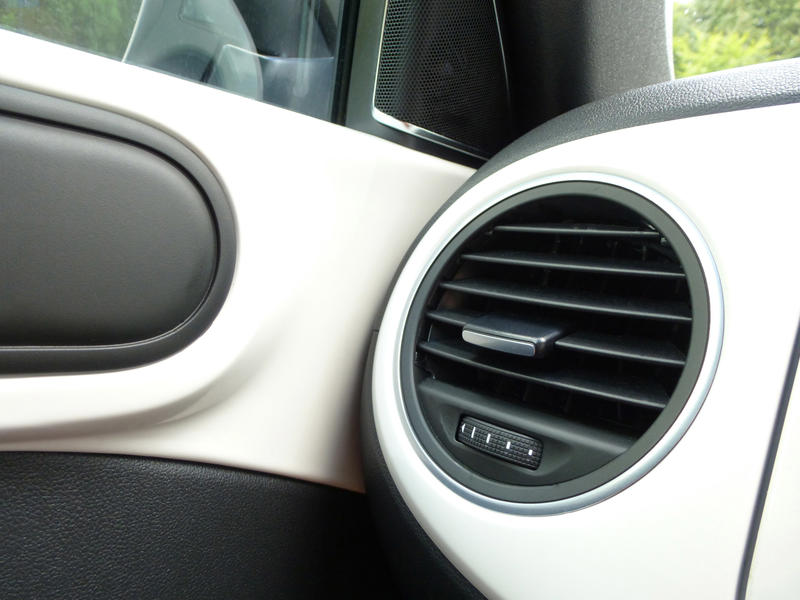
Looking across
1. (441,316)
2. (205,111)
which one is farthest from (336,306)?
(205,111)

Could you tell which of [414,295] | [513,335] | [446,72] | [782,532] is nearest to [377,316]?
[414,295]

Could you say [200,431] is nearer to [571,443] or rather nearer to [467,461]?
[467,461]

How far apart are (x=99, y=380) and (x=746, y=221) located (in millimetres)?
643

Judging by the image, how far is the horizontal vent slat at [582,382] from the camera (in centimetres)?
53

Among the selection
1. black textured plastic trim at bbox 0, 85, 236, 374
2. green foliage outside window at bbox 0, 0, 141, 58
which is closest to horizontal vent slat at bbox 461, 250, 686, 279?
black textured plastic trim at bbox 0, 85, 236, 374

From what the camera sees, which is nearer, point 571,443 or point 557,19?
point 571,443

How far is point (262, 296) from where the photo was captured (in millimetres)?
734

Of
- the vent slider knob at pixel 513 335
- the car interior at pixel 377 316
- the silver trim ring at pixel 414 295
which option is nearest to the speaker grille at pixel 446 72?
the car interior at pixel 377 316

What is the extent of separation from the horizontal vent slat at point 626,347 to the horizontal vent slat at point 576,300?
0.03m

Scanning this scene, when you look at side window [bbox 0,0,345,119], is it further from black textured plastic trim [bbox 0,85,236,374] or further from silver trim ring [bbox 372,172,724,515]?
silver trim ring [bbox 372,172,724,515]

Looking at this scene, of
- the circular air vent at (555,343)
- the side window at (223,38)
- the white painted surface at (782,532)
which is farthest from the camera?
the side window at (223,38)

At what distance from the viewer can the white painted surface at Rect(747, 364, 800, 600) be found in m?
0.43

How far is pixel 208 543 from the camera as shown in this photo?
0.73 metres

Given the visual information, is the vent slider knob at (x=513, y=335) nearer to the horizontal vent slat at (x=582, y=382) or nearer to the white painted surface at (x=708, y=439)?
the horizontal vent slat at (x=582, y=382)
